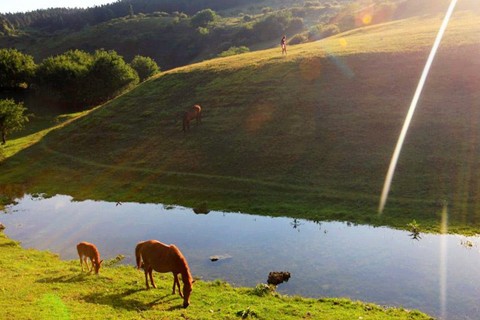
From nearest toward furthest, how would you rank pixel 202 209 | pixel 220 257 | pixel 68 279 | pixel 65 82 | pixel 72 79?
pixel 68 279, pixel 220 257, pixel 202 209, pixel 72 79, pixel 65 82

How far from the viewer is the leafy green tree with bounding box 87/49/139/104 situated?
94.5 m

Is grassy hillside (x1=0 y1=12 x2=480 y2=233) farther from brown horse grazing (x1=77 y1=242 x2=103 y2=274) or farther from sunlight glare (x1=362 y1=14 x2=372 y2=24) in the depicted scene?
sunlight glare (x1=362 y1=14 x2=372 y2=24)

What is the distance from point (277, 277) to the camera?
79.6 ft

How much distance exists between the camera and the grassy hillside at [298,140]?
36531 millimetres

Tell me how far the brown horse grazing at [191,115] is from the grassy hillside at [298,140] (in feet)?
4.12

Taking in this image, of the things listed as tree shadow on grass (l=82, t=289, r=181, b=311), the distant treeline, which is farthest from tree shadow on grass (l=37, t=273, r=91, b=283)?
the distant treeline

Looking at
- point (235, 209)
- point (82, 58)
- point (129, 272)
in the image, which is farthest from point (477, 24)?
point (82, 58)

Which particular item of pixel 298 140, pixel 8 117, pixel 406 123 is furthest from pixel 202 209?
pixel 8 117

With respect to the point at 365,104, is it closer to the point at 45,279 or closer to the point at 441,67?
the point at 441,67

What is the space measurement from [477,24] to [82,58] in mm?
83949

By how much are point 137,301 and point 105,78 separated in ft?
273

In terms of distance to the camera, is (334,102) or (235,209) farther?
(334,102)

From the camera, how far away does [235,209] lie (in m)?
37.5

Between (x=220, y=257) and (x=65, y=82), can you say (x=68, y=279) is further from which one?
(x=65, y=82)
